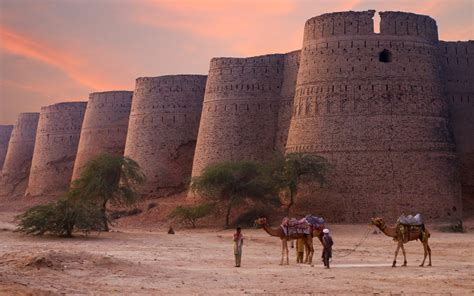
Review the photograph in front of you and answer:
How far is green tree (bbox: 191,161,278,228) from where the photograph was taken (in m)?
24.0

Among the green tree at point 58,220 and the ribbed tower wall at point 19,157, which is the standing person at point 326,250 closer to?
the green tree at point 58,220

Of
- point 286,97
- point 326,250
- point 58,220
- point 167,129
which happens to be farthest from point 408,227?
point 167,129

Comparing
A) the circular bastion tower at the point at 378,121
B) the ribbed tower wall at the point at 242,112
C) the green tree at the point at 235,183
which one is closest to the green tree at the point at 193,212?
the green tree at the point at 235,183

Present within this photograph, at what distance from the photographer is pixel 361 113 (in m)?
23.1

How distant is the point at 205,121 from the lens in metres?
29.5

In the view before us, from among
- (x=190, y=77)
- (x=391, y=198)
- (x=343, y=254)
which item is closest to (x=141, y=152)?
(x=190, y=77)

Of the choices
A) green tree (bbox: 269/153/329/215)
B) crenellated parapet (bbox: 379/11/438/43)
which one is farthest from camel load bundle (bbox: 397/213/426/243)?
crenellated parapet (bbox: 379/11/438/43)

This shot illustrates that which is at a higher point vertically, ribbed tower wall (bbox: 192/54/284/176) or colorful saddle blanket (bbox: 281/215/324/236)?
ribbed tower wall (bbox: 192/54/284/176)

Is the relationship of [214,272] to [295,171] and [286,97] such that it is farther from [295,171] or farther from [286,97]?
[286,97]

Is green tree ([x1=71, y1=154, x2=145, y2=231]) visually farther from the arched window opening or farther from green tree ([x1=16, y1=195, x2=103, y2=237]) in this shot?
the arched window opening

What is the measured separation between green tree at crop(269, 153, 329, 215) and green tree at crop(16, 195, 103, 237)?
7198mm

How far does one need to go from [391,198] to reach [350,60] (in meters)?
5.30

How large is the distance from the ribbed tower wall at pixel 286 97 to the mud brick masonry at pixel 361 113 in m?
0.05

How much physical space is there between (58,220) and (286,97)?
12607mm
